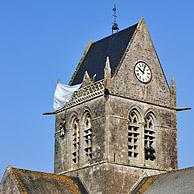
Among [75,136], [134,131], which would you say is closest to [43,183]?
[75,136]

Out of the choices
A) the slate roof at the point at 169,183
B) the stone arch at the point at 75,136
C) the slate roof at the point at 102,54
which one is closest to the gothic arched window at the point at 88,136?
the stone arch at the point at 75,136

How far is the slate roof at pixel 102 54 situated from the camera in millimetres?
44625

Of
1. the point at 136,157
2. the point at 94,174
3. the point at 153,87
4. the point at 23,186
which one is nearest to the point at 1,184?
the point at 23,186

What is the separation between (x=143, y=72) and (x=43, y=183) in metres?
10.3

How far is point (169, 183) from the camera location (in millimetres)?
39250

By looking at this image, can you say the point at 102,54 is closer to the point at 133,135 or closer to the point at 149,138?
the point at 133,135

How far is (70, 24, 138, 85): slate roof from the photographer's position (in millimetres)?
44625

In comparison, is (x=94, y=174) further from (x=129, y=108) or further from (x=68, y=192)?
(x=129, y=108)

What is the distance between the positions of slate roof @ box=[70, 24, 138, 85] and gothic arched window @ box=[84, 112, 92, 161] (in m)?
2.76

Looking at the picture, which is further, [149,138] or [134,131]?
[149,138]

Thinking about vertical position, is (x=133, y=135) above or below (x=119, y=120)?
below

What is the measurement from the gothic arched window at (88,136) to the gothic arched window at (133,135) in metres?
2.56

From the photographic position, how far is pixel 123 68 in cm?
4375

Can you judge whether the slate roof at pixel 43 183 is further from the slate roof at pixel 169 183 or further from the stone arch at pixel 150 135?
the stone arch at pixel 150 135
